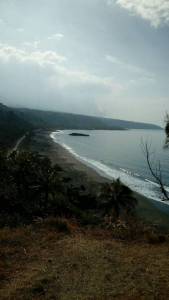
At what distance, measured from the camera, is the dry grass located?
11.9 m

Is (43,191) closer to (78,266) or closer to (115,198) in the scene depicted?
(115,198)

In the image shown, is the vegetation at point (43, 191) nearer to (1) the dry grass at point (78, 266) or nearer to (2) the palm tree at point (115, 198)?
(2) the palm tree at point (115, 198)

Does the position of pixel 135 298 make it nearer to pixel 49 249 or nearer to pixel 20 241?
pixel 49 249

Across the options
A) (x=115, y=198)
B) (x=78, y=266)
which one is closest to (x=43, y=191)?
(x=115, y=198)

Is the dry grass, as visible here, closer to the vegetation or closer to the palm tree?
the vegetation

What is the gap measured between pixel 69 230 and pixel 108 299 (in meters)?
7.79

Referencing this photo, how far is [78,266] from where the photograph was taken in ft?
45.9

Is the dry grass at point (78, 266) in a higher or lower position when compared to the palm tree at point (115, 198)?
higher

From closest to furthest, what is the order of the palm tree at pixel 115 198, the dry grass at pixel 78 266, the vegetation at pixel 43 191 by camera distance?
the dry grass at pixel 78 266
the vegetation at pixel 43 191
the palm tree at pixel 115 198

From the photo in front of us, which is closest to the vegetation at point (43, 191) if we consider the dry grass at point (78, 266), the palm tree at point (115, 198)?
the palm tree at point (115, 198)

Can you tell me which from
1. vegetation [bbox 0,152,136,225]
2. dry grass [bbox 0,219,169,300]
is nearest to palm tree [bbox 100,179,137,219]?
vegetation [bbox 0,152,136,225]

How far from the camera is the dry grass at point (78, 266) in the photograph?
1186 centimetres

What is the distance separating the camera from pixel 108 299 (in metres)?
11.3

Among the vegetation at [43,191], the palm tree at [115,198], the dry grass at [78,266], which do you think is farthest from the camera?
the palm tree at [115,198]
